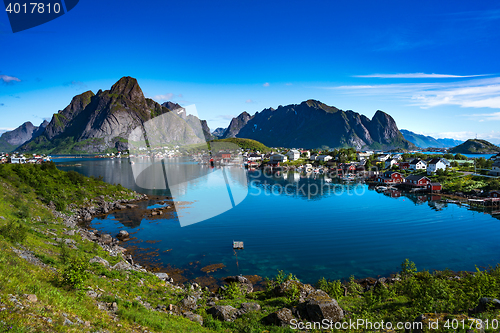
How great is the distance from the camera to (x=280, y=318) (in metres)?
8.71

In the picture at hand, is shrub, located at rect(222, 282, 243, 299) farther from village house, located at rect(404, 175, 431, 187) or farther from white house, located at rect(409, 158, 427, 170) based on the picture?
white house, located at rect(409, 158, 427, 170)

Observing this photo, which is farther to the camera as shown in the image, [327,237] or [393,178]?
[393,178]

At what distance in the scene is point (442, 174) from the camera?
5262cm

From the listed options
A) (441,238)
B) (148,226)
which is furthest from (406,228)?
(148,226)

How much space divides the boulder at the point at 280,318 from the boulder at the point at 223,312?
4.09 ft

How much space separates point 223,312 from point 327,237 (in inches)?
619

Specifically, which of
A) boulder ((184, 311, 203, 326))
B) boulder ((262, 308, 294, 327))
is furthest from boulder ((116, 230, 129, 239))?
boulder ((262, 308, 294, 327))

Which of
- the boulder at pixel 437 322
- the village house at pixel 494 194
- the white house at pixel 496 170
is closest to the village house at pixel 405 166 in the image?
the white house at pixel 496 170

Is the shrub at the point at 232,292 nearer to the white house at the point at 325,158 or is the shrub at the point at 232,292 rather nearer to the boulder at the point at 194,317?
the boulder at the point at 194,317

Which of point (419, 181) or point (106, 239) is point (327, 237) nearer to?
point (106, 239)

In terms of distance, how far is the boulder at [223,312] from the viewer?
897 cm

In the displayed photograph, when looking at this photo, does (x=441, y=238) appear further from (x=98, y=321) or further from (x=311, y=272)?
(x=98, y=321)

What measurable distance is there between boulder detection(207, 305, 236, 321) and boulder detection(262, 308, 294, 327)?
49.0 inches

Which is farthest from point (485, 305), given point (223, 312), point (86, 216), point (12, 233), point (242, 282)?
point (86, 216)
